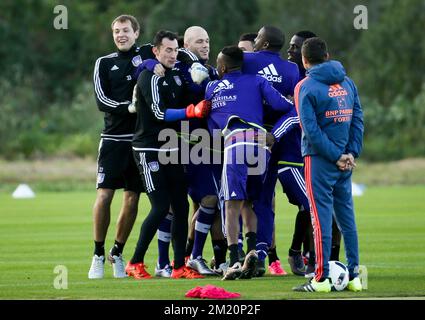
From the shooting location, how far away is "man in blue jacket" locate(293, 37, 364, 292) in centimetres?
Answer: 1159

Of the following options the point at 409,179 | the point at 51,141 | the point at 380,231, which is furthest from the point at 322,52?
the point at 51,141

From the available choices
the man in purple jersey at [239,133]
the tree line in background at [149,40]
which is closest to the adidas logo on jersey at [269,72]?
the man in purple jersey at [239,133]

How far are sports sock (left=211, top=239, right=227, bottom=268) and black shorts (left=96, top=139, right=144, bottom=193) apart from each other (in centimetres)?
109

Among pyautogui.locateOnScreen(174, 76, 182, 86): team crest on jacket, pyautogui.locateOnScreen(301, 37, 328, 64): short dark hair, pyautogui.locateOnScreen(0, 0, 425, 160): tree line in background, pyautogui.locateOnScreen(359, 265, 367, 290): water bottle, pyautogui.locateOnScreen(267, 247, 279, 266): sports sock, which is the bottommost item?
pyautogui.locateOnScreen(359, 265, 367, 290): water bottle

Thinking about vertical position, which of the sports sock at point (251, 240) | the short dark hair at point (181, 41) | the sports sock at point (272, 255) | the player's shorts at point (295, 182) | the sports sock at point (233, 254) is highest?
the short dark hair at point (181, 41)

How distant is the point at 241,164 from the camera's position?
42.4 ft

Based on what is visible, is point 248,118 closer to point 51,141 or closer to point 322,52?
point 322,52

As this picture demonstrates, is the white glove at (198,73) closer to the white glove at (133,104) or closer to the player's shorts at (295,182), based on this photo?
the white glove at (133,104)

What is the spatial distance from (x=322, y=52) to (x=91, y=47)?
55.7 meters

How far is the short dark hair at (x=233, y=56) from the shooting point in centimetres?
1306

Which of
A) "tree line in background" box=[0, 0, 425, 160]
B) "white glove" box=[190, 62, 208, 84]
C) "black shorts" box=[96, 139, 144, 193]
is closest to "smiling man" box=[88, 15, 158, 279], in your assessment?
"black shorts" box=[96, 139, 144, 193]

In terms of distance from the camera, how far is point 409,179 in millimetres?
39750

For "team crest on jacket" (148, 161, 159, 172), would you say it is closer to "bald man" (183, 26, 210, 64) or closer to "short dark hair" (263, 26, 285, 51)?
"bald man" (183, 26, 210, 64)

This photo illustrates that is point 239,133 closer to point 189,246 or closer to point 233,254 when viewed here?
point 233,254
